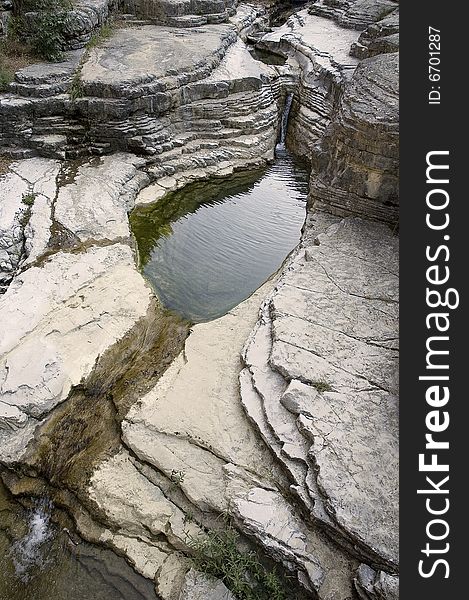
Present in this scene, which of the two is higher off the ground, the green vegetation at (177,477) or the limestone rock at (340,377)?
the limestone rock at (340,377)

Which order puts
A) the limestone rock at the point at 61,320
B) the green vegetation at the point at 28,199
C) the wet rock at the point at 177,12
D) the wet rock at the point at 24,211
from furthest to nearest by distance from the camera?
the wet rock at the point at 177,12
the green vegetation at the point at 28,199
the wet rock at the point at 24,211
the limestone rock at the point at 61,320

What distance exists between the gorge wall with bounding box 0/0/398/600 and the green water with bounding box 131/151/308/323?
484mm

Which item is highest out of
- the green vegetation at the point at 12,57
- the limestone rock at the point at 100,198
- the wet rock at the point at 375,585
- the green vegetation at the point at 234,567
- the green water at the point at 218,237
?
the green vegetation at the point at 12,57

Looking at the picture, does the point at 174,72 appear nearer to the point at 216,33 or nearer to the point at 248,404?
the point at 216,33

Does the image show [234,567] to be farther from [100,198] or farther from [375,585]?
[100,198]

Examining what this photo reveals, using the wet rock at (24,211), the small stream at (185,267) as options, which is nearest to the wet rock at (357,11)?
the small stream at (185,267)

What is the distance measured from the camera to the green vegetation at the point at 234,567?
206 inches

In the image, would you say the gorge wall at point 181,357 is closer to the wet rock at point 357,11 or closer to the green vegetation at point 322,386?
the green vegetation at point 322,386

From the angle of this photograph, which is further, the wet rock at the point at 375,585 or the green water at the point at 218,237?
the green water at the point at 218,237

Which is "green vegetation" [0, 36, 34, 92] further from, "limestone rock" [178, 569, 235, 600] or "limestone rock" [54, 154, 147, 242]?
"limestone rock" [178, 569, 235, 600]

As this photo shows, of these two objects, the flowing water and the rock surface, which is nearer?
the flowing water

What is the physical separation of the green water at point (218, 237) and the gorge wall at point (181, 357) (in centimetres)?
48

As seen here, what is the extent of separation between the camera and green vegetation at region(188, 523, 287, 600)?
5.23m

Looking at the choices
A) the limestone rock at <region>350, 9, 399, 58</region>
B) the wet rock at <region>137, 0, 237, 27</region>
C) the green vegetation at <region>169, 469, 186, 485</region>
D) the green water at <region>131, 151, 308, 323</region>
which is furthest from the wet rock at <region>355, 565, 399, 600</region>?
the wet rock at <region>137, 0, 237, 27</region>
